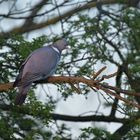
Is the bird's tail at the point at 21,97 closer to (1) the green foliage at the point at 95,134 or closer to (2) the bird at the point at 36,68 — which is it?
(2) the bird at the point at 36,68

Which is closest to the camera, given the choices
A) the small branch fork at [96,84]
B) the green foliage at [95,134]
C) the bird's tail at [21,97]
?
the small branch fork at [96,84]

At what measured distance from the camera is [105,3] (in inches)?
250

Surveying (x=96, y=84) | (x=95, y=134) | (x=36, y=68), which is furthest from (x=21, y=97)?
(x=95, y=134)

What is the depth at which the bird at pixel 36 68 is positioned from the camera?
355cm

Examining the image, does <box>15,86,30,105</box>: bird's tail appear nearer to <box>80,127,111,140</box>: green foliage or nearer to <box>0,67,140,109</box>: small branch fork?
<box>0,67,140,109</box>: small branch fork

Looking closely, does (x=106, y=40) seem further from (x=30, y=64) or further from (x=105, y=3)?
(x=30, y=64)

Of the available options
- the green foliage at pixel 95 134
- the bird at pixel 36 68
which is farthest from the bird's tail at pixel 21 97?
the green foliage at pixel 95 134

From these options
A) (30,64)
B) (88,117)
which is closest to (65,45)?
(30,64)

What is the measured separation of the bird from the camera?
3551 millimetres

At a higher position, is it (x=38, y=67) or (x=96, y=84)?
(x=38, y=67)

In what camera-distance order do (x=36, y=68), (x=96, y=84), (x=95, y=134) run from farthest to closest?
(x=95, y=134) < (x=36, y=68) < (x=96, y=84)

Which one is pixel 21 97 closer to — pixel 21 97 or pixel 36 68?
pixel 21 97

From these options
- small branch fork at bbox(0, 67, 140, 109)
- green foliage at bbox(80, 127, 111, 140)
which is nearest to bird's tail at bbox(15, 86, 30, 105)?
small branch fork at bbox(0, 67, 140, 109)

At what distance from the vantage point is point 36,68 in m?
3.74
